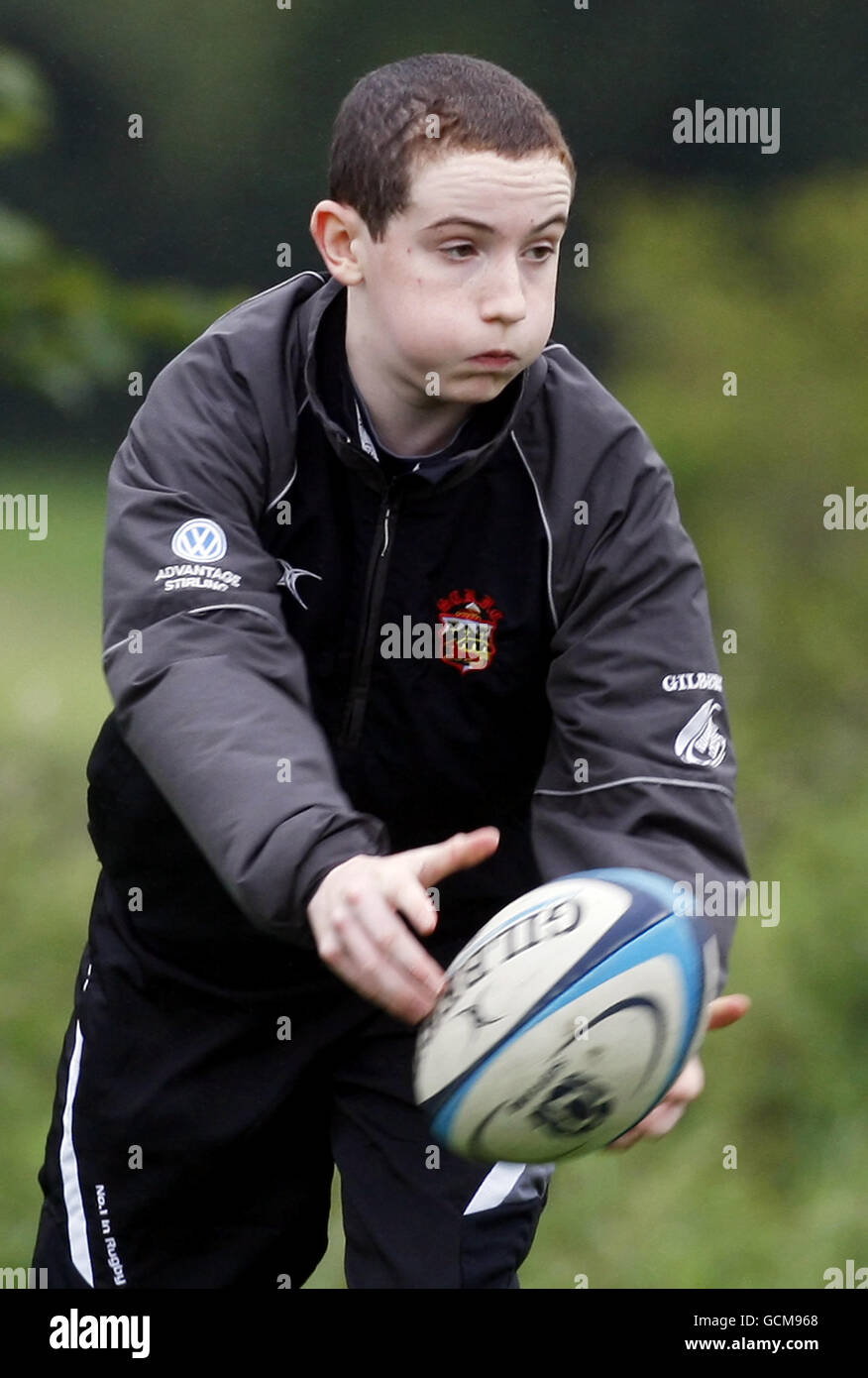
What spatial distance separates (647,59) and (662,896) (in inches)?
325

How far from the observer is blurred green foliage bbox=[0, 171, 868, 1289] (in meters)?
4.34

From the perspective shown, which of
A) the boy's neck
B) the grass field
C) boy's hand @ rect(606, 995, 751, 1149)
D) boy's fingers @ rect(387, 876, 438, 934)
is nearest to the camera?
boy's fingers @ rect(387, 876, 438, 934)

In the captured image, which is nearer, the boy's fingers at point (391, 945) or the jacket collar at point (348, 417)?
the boy's fingers at point (391, 945)

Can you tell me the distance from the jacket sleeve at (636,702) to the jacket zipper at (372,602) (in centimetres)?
25

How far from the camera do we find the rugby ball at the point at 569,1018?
2.23 metres

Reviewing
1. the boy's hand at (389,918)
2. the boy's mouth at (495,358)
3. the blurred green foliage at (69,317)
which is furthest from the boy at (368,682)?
the blurred green foliage at (69,317)

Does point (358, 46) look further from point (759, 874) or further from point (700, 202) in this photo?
point (759, 874)

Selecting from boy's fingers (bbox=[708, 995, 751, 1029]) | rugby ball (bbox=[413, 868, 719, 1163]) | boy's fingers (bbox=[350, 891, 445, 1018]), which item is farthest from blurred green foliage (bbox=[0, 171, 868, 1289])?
boy's fingers (bbox=[350, 891, 445, 1018])

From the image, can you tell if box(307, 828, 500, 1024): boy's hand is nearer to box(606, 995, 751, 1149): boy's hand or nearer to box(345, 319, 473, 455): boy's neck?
box(606, 995, 751, 1149): boy's hand

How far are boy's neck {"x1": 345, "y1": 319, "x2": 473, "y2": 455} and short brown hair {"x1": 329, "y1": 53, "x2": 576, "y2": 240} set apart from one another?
19cm

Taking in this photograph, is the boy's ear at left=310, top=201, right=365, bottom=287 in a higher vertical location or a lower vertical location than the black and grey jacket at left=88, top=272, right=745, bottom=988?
higher

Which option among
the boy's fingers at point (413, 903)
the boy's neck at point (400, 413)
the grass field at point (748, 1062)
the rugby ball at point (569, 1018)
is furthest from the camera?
the grass field at point (748, 1062)

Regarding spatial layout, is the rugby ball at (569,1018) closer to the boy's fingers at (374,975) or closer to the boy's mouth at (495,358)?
the boy's fingers at (374,975)

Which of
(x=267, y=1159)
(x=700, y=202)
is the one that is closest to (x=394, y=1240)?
(x=267, y=1159)
